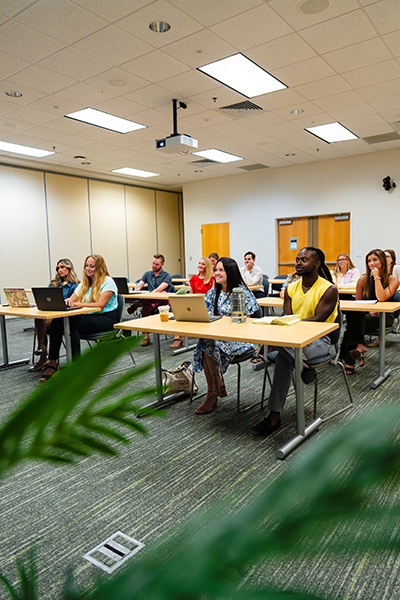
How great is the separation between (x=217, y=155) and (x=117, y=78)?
13.0 ft

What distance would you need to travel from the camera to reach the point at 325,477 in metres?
0.15

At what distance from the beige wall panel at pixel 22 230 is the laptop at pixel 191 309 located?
252 inches

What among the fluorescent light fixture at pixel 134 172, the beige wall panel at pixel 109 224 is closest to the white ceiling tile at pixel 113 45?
the fluorescent light fixture at pixel 134 172

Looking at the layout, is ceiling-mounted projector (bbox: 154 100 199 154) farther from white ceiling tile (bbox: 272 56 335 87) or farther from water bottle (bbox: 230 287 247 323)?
water bottle (bbox: 230 287 247 323)

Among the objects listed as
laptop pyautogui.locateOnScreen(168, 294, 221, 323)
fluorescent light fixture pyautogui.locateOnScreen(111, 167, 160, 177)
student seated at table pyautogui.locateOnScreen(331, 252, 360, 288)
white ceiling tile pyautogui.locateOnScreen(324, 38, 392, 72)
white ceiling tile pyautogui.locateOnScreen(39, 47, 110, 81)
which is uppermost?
fluorescent light fixture pyautogui.locateOnScreen(111, 167, 160, 177)

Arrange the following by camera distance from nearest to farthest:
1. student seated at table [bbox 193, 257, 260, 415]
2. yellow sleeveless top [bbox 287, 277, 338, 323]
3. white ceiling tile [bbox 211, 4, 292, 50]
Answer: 1. yellow sleeveless top [bbox 287, 277, 338, 323]
2. student seated at table [bbox 193, 257, 260, 415]
3. white ceiling tile [bbox 211, 4, 292, 50]

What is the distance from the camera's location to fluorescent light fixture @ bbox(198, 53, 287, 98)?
4.56 metres

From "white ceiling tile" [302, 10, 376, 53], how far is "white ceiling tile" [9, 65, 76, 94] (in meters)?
2.63

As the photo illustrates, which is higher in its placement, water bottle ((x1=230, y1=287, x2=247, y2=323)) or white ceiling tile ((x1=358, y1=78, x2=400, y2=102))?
white ceiling tile ((x1=358, y1=78, x2=400, y2=102))

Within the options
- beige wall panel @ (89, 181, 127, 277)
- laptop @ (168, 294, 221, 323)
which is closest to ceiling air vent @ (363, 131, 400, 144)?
laptop @ (168, 294, 221, 323)

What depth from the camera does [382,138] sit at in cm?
759

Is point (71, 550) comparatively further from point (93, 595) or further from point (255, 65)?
point (255, 65)

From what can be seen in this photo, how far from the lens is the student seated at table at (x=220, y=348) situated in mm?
3223

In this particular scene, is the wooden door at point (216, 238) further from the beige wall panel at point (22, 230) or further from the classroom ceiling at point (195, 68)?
the beige wall panel at point (22, 230)
